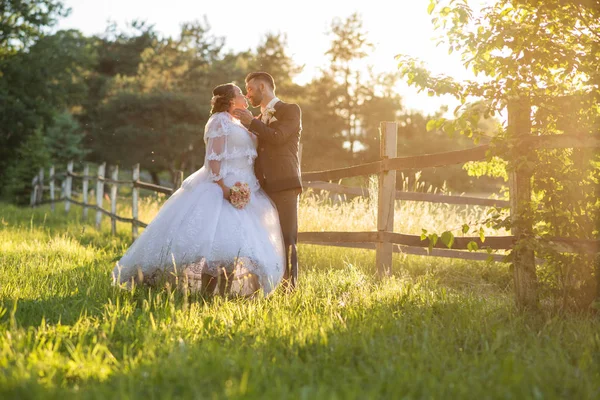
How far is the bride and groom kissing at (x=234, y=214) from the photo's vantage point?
5.17 metres

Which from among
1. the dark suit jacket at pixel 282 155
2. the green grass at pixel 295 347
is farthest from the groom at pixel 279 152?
the green grass at pixel 295 347

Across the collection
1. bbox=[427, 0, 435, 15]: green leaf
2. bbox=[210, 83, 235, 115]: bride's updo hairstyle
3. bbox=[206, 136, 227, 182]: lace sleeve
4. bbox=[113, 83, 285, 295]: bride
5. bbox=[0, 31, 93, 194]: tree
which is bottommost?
bbox=[113, 83, 285, 295]: bride

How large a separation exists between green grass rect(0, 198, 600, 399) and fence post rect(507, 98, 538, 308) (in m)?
0.16

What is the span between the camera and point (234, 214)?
5344 mm

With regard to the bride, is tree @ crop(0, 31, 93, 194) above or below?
above

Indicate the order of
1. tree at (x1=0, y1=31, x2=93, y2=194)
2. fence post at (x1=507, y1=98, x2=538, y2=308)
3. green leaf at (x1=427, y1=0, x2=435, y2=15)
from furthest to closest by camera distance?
tree at (x1=0, y1=31, x2=93, y2=194) → fence post at (x1=507, y1=98, x2=538, y2=308) → green leaf at (x1=427, y1=0, x2=435, y2=15)

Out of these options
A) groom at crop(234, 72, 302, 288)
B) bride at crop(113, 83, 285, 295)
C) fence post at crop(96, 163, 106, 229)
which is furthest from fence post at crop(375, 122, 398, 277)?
fence post at crop(96, 163, 106, 229)

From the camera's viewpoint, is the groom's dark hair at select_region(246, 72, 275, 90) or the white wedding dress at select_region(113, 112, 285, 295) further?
the groom's dark hair at select_region(246, 72, 275, 90)

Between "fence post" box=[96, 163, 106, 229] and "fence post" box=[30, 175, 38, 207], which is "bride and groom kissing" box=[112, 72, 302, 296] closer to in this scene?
"fence post" box=[96, 163, 106, 229]

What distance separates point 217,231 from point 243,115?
1103mm

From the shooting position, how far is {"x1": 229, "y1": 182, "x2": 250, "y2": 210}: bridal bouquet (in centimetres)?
533

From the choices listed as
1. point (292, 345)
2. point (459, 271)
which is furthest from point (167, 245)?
point (459, 271)

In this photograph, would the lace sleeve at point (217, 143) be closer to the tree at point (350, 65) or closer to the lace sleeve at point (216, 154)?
the lace sleeve at point (216, 154)

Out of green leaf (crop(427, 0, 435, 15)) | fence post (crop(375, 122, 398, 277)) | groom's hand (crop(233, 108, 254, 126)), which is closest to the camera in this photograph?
green leaf (crop(427, 0, 435, 15))
